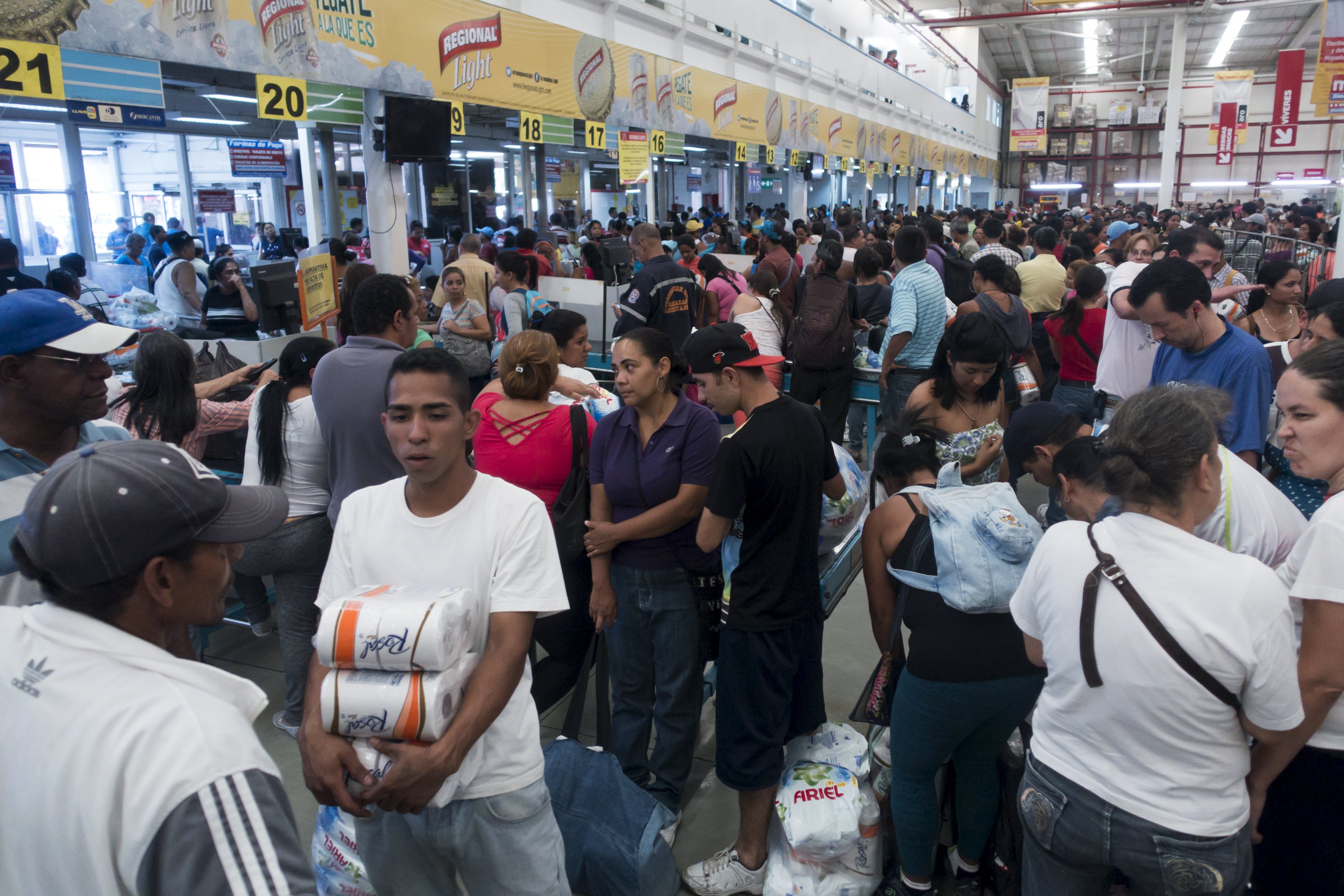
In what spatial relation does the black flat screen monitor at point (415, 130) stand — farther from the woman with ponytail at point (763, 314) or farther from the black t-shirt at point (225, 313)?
the woman with ponytail at point (763, 314)

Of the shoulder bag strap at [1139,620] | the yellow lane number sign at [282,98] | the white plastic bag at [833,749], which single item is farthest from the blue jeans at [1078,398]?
the yellow lane number sign at [282,98]

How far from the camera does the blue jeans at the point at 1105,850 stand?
58.1 inches

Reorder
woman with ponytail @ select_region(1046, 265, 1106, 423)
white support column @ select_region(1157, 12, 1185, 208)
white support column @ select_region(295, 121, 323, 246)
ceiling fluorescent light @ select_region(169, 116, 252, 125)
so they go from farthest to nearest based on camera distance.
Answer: white support column @ select_region(1157, 12, 1185, 208), ceiling fluorescent light @ select_region(169, 116, 252, 125), white support column @ select_region(295, 121, 323, 246), woman with ponytail @ select_region(1046, 265, 1106, 423)

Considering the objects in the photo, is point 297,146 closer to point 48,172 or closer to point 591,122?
point 48,172

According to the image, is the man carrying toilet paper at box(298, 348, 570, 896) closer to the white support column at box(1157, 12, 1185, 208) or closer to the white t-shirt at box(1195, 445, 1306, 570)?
the white t-shirt at box(1195, 445, 1306, 570)

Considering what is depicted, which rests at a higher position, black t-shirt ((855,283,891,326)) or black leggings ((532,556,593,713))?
black t-shirt ((855,283,891,326))

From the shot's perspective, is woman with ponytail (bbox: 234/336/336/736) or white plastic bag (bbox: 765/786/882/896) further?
woman with ponytail (bbox: 234/336/336/736)

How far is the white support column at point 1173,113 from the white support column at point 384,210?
1807 centimetres

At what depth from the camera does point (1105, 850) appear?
1.53 m

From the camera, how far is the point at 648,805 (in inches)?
94.1

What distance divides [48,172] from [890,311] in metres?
16.2

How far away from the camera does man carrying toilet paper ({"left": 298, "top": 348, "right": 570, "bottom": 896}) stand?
164 centimetres

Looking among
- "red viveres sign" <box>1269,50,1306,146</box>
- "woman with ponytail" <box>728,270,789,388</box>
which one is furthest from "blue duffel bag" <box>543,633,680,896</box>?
"red viveres sign" <box>1269,50,1306,146</box>

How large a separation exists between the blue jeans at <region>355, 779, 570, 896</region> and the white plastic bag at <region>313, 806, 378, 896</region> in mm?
378
